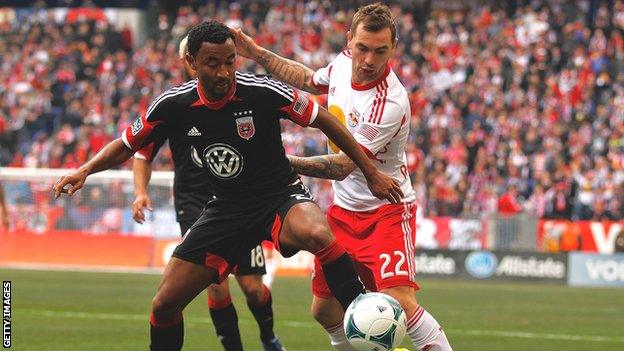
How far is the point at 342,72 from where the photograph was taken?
9.08 metres

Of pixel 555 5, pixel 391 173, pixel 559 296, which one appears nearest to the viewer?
pixel 391 173

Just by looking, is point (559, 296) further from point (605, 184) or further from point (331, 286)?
point (331, 286)

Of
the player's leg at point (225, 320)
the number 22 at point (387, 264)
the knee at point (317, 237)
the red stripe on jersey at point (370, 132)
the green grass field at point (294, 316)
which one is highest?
the red stripe on jersey at point (370, 132)

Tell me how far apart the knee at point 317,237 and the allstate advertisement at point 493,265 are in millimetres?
19153

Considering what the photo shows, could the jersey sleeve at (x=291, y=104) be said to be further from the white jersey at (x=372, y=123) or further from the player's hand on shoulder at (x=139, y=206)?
the player's hand on shoulder at (x=139, y=206)

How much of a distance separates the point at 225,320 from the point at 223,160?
2463 mm

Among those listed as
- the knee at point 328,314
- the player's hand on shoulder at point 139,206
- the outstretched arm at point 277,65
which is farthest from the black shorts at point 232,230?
the player's hand on shoulder at point 139,206

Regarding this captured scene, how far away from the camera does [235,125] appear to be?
8031 mm

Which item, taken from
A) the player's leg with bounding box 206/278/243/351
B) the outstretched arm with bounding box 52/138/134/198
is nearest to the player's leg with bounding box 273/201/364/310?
the outstretched arm with bounding box 52/138/134/198

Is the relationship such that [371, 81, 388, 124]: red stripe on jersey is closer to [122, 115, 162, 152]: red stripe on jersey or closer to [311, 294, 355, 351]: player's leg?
[311, 294, 355, 351]: player's leg

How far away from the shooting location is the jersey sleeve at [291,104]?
8.05m

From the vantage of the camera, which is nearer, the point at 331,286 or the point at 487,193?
the point at 331,286

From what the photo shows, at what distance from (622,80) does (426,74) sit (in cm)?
502

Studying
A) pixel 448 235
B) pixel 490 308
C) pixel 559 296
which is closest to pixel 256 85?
pixel 490 308
